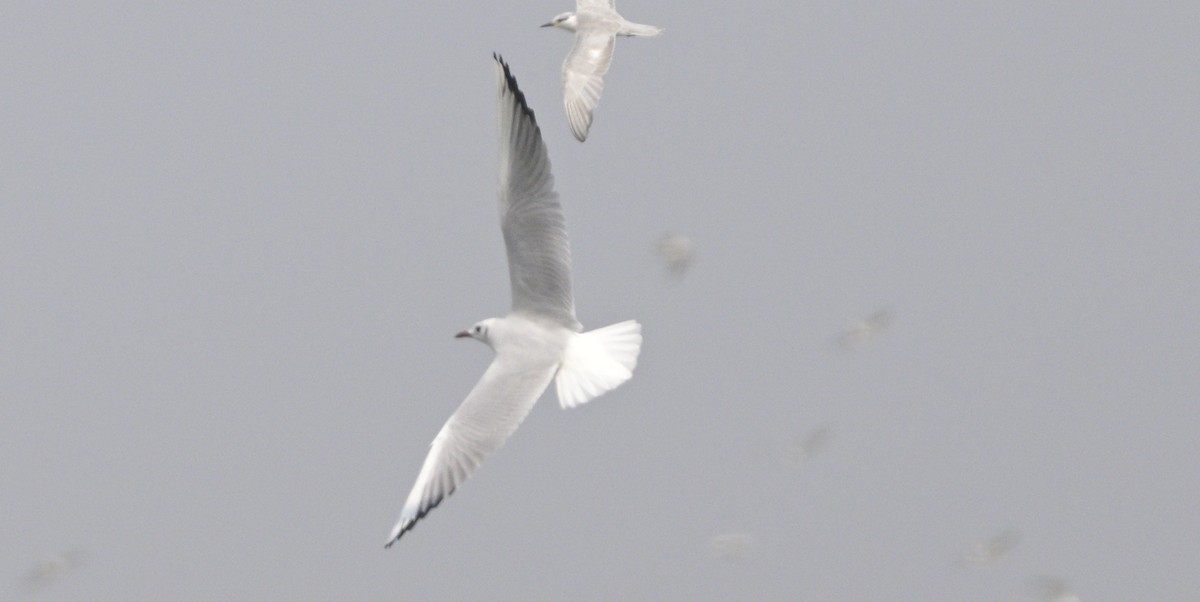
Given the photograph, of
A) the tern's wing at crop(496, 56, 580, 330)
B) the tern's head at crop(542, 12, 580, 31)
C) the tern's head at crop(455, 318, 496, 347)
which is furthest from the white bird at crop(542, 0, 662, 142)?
the tern's wing at crop(496, 56, 580, 330)

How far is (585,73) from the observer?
9.02 m

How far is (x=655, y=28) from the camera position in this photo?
936 cm

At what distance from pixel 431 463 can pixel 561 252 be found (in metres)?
0.89

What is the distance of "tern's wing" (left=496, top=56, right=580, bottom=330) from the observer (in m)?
6.18

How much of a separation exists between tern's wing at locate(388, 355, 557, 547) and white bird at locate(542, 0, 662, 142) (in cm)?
215

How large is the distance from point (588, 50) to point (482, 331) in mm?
2880

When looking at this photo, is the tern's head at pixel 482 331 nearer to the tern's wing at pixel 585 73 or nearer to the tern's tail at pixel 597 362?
the tern's tail at pixel 597 362

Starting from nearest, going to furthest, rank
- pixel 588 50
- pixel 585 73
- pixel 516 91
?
pixel 516 91 < pixel 585 73 < pixel 588 50

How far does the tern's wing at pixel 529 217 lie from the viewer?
6.18 m

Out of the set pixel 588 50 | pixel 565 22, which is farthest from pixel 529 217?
pixel 565 22

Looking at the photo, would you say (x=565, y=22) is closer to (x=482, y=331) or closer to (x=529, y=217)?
(x=482, y=331)

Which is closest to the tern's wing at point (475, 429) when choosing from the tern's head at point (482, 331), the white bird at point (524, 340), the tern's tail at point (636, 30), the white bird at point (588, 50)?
the white bird at point (524, 340)

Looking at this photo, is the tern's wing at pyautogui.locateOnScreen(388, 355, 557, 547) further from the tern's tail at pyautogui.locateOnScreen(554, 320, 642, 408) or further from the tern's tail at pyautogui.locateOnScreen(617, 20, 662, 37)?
the tern's tail at pyautogui.locateOnScreen(617, 20, 662, 37)

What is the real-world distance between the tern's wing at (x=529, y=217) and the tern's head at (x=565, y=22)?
336 centimetres
